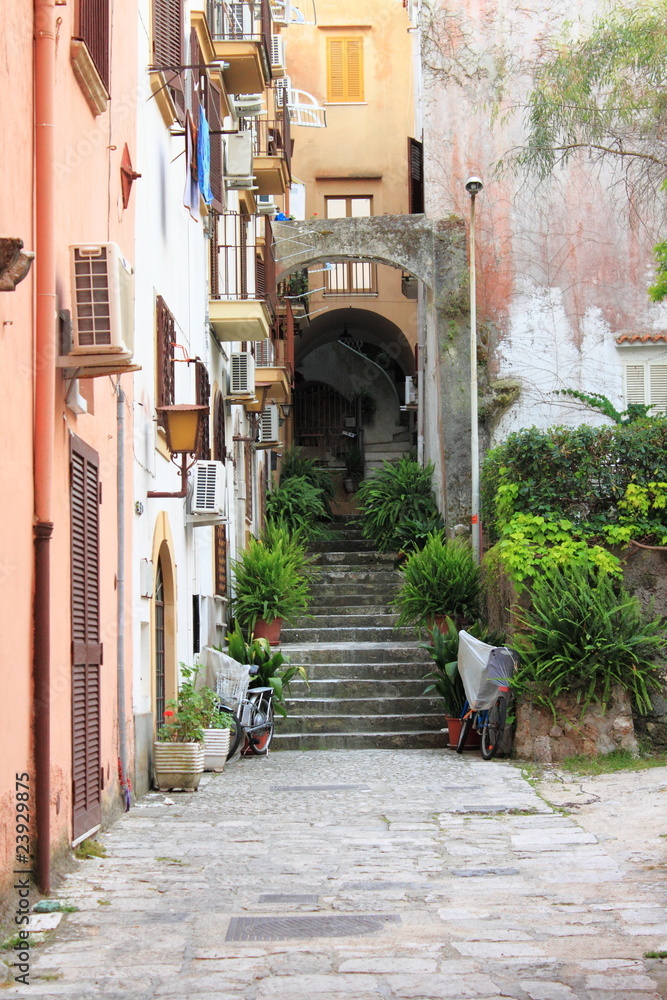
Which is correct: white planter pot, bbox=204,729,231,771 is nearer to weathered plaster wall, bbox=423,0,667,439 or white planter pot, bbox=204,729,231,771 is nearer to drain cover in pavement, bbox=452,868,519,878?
drain cover in pavement, bbox=452,868,519,878

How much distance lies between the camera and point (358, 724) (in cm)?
1462

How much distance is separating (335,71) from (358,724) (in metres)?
19.6

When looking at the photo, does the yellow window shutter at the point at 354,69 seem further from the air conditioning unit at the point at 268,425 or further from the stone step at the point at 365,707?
the stone step at the point at 365,707

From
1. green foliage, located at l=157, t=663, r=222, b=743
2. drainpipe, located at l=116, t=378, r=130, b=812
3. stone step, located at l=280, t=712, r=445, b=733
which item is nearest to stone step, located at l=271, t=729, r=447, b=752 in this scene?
stone step, located at l=280, t=712, r=445, b=733

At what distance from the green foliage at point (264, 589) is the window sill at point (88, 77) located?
9190mm

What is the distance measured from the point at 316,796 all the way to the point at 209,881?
11.6 feet

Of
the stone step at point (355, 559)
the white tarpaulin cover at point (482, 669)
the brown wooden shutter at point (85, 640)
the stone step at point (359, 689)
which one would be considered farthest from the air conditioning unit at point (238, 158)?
the brown wooden shutter at point (85, 640)

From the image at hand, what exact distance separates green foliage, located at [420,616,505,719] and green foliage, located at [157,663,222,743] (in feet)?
8.69

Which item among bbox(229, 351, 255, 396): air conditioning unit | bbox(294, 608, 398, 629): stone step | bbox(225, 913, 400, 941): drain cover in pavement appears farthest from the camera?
bbox(294, 608, 398, 629): stone step

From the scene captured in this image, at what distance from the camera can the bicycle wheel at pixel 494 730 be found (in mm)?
12688

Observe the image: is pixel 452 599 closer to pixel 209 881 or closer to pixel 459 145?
pixel 459 145

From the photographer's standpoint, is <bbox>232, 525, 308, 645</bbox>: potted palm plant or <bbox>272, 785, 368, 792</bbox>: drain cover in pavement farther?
<bbox>232, 525, 308, 645</bbox>: potted palm plant

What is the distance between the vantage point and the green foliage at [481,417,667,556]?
1316 cm

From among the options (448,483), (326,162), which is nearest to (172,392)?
(448,483)
